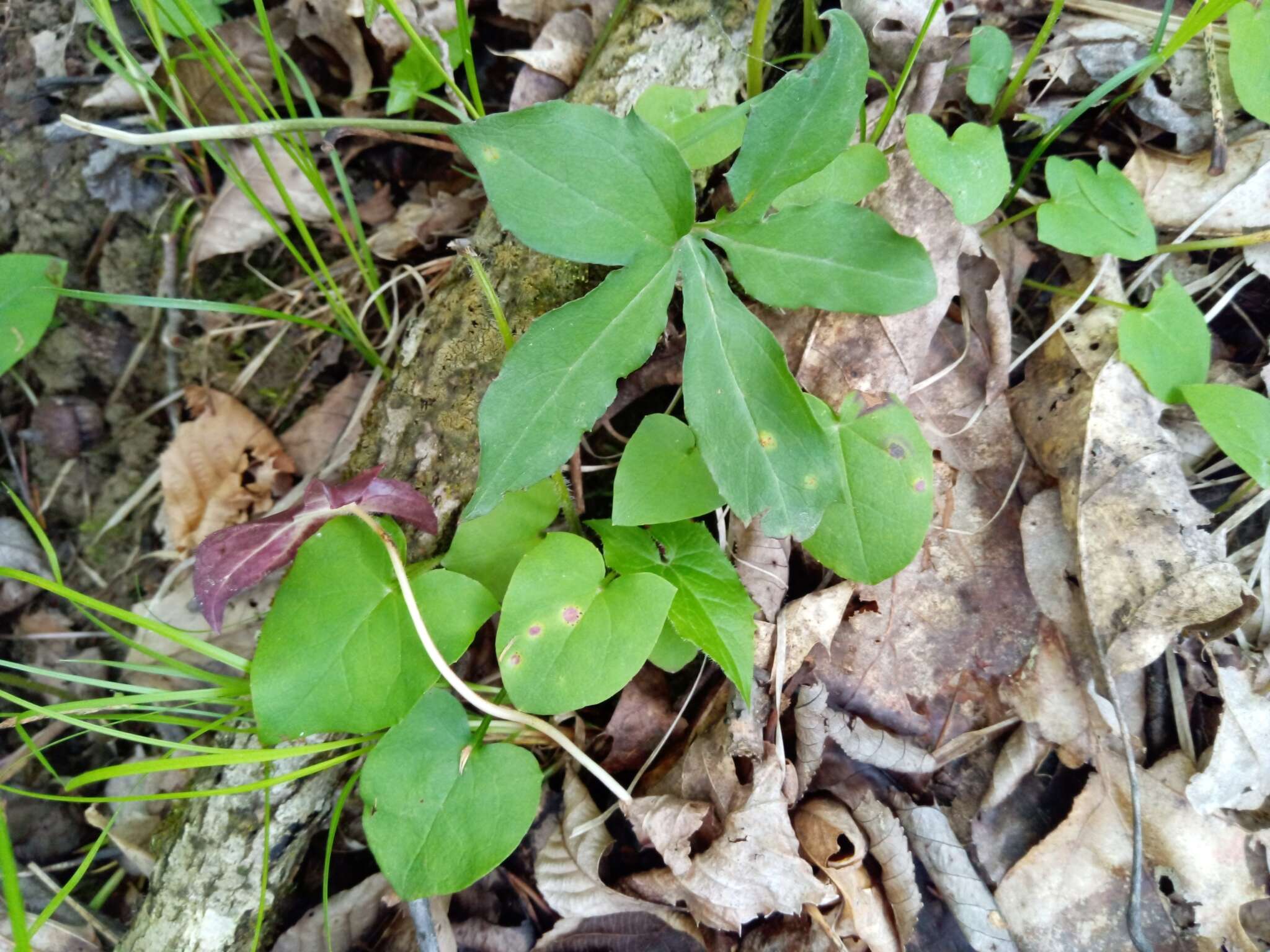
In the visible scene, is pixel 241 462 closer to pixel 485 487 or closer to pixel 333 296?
pixel 333 296

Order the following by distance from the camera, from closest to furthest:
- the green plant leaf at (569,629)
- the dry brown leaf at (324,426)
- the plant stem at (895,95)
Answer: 1. the green plant leaf at (569,629)
2. the plant stem at (895,95)
3. the dry brown leaf at (324,426)

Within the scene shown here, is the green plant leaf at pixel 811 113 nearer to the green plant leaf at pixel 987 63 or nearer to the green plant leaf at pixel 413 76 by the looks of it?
the green plant leaf at pixel 987 63

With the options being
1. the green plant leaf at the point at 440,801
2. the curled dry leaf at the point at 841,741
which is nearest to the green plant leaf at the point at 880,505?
the curled dry leaf at the point at 841,741

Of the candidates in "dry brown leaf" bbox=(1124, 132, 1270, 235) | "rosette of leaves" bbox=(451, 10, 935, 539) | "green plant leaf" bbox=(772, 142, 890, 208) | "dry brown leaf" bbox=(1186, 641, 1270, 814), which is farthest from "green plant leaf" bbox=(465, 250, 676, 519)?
"dry brown leaf" bbox=(1186, 641, 1270, 814)

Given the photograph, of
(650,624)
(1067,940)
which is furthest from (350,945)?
(1067,940)

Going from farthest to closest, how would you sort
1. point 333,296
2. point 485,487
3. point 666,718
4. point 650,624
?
1. point 333,296
2. point 666,718
3. point 650,624
4. point 485,487

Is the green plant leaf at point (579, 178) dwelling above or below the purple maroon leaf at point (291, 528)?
above
